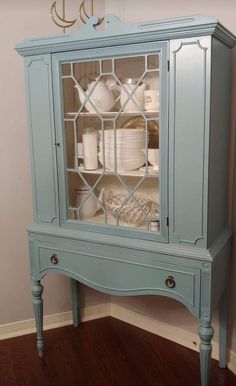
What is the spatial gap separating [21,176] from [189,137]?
42.7 inches

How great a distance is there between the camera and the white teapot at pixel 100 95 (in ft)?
5.73

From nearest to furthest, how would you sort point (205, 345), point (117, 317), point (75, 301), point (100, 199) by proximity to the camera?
1. point (205, 345)
2. point (100, 199)
3. point (75, 301)
4. point (117, 317)

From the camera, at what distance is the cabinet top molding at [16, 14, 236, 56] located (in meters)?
1.45

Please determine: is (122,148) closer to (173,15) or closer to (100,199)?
(100,199)

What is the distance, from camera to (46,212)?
197 centimetres

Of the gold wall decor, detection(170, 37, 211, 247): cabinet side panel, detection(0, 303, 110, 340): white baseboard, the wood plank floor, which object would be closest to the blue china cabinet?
detection(170, 37, 211, 247): cabinet side panel

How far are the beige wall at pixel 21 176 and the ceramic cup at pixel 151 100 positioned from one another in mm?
544

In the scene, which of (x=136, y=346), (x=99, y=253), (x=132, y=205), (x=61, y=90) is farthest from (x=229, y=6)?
(x=136, y=346)

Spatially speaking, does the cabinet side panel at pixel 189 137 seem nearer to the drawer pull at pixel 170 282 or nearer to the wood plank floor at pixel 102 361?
the drawer pull at pixel 170 282

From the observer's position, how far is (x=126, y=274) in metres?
1.79

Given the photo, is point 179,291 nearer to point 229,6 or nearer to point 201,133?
point 201,133

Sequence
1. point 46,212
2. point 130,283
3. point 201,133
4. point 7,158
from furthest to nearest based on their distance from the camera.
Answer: point 7,158
point 46,212
point 130,283
point 201,133

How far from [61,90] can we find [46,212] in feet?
1.89

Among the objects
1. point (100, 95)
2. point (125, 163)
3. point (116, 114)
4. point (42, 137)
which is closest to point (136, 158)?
point (125, 163)
